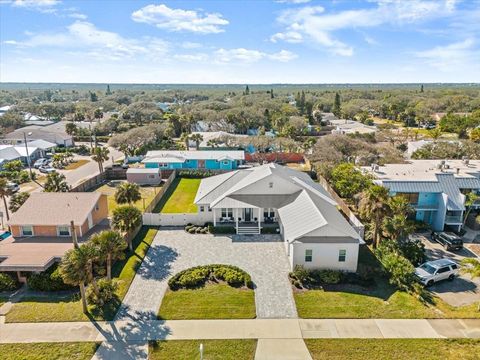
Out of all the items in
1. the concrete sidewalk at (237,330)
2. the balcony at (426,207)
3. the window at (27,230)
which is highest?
the balcony at (426,207)

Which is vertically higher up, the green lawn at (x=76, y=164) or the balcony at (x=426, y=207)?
the balcony at (x=426, y=207)

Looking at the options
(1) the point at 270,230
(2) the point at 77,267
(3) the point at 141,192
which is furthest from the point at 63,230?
(1) the point at 270,230

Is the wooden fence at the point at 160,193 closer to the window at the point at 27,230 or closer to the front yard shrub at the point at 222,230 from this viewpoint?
the front yard shrub at the point at 222,230

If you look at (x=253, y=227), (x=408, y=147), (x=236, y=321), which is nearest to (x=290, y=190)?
(x=253, y=227)

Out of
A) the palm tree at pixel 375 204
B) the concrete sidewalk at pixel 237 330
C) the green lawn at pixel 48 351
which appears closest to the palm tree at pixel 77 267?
the concrete sidewalk at pixel 237 330

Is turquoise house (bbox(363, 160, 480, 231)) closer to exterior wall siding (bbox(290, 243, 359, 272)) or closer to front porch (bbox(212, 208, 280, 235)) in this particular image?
exterior wall siding (bbox(290, 243, 359, 272))

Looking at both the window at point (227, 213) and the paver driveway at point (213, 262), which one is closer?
the paver driveway at point (213, 262)
